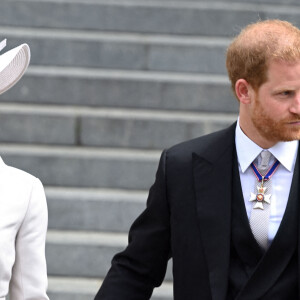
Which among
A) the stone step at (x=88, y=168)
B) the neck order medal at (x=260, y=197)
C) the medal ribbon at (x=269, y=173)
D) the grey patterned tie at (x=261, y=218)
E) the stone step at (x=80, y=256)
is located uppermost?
the medal ribbon at (x=269, y=173)

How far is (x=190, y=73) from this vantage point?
7055mm

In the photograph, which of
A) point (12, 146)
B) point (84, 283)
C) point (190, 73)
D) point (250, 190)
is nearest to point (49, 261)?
Answer: point (84, 283)

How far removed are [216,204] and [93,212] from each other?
8.77ft

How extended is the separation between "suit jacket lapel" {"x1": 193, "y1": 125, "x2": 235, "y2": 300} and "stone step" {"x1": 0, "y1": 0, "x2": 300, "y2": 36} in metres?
4.11

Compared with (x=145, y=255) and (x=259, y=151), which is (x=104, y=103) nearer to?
(x=145, y=255)

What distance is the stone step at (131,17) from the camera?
7414 mm

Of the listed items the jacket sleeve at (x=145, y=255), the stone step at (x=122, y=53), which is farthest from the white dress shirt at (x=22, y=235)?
the stone step at (x=122, y=53)

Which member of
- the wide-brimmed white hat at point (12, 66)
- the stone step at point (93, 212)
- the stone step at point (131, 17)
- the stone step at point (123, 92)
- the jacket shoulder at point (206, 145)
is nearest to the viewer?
the wide-brimmed white hat at point (12, 66)

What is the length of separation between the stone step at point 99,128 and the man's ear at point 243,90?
10.3ft

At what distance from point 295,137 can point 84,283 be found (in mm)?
2722

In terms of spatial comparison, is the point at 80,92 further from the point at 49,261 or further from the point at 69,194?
the point at 49,261

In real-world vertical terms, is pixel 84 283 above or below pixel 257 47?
below

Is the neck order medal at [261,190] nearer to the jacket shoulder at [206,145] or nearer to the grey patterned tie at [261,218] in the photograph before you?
the grey patterned tie at [261,218]

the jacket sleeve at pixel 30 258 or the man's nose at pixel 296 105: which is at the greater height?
the man's nose at pixel 296 105
